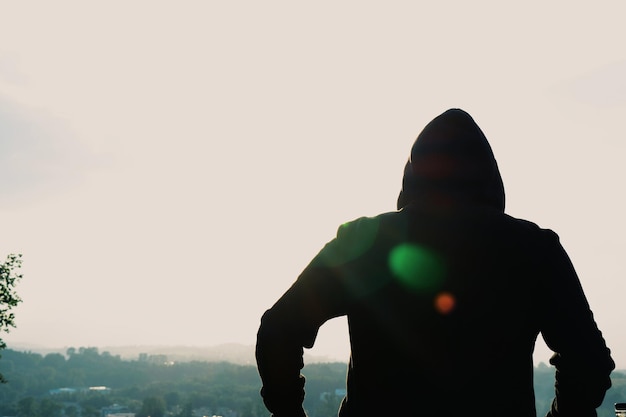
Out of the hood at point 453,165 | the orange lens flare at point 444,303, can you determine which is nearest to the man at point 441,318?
the orange lens flare at point 444,303

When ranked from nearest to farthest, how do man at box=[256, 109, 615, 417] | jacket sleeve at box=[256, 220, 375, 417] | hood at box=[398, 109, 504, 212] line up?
man at box=[256, 109, 615, 417] < jacket sleeve at box=[256, 220, 375, 417] < hood at box=[398, 109, 504, 212]

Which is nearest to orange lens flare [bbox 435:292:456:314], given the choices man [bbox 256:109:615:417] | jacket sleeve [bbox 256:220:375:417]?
man [bbox 256:109:615:417]

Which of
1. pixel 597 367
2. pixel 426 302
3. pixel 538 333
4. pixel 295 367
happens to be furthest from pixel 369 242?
pixel 597 367

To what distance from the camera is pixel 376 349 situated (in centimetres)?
348

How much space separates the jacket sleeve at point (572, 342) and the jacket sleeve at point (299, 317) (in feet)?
2.90

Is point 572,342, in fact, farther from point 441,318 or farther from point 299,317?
point 299,317

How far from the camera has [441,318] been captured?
3451 millimetres

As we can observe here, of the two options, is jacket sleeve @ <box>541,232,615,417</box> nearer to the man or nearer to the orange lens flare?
the man

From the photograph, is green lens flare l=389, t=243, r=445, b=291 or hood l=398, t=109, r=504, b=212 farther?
hood l=398, t=109, r=504, b=212

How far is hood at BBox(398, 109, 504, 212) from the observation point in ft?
12.4

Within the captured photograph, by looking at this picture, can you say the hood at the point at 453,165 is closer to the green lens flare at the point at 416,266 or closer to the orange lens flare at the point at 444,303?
the green lens flare at the point at 416,266

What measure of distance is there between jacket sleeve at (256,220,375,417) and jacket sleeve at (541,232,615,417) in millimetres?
883

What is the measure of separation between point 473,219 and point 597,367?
866mm

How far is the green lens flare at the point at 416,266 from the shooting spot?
11.5 feet
